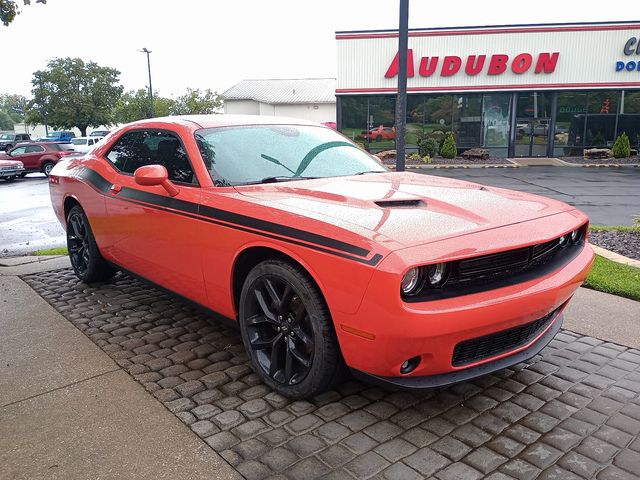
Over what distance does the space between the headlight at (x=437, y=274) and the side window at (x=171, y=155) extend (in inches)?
70.9

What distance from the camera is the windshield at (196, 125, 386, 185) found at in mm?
3568

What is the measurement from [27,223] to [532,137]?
70.7 ft

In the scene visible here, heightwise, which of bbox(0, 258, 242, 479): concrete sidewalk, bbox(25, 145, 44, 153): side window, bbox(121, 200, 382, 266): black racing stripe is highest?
bbox(121, 200, 382, 266): black racing stripe

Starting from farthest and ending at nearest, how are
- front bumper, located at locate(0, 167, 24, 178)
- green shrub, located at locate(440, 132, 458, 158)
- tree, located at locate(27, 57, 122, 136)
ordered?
tree, located at locate(27, 57, 122, 136) → green shrub, located at locate(440, 132, 458, 158) → front bumper, located at locate(0, 167, 24, 178)

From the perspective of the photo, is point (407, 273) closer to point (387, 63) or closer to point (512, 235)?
point (512, 235)

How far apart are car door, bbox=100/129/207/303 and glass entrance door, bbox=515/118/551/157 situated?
75.3 feet

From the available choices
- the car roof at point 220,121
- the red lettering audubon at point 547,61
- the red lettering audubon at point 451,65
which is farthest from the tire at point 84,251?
the red lettering audubon at point 547,61

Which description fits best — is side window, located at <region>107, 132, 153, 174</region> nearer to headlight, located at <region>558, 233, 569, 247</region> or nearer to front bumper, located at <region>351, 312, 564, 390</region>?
front bumper, located at <region>351, 312, 564, 390</region>

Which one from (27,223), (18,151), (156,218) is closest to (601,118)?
(27,223)

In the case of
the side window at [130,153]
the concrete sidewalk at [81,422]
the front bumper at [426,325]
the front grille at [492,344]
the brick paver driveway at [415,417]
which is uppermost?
the side window at [130,153]

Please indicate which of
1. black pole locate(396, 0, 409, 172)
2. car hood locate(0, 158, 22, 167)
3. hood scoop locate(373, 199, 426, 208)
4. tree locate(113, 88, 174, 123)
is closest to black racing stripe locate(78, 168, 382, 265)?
hood scoop locate(373, 199, 426, 208)

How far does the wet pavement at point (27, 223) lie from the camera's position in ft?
26.8

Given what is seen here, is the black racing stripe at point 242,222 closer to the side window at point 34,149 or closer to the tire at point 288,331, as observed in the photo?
the tire at point 288,331

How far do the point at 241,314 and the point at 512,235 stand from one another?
162 centimetres
